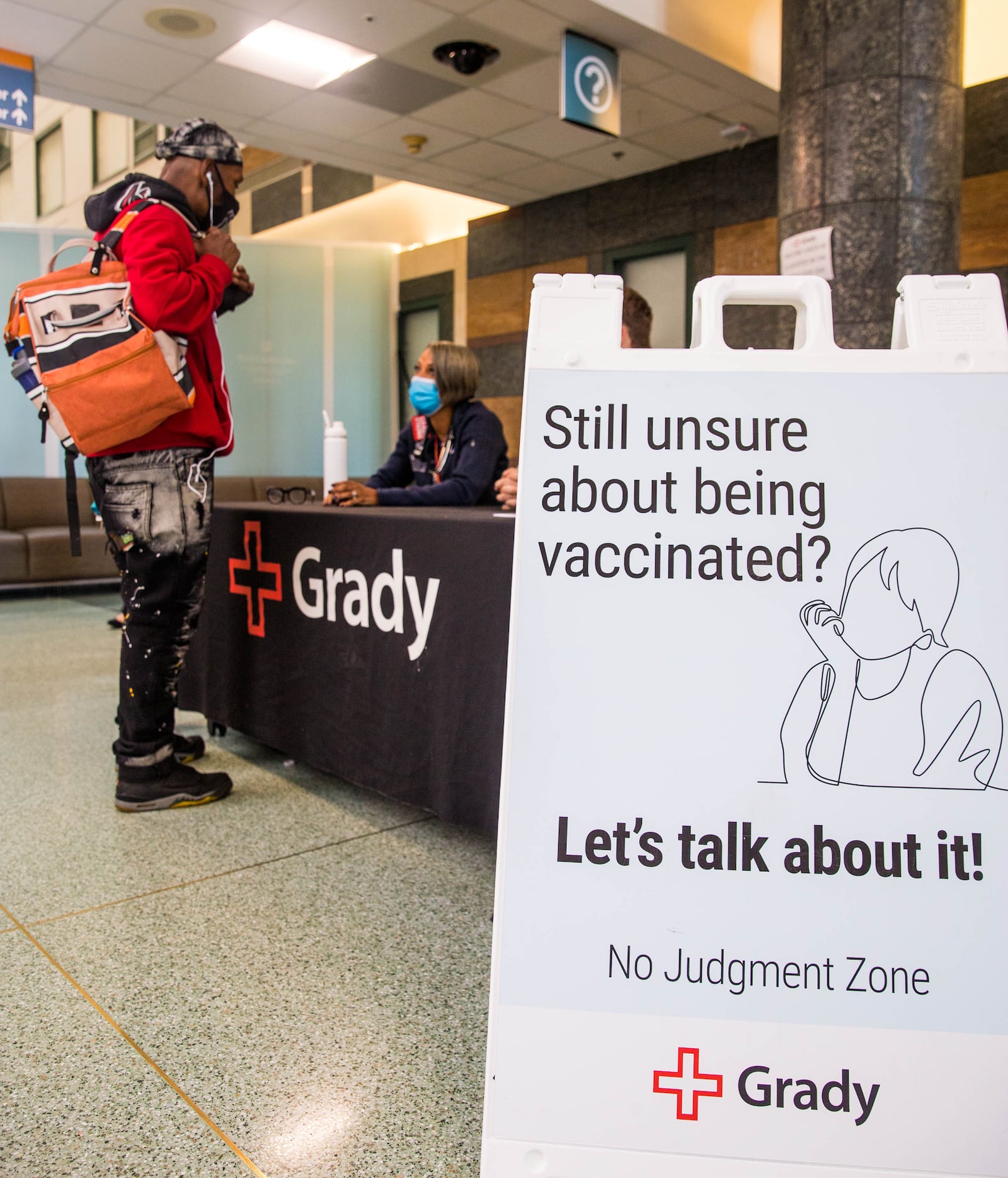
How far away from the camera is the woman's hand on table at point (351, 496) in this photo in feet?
7.99

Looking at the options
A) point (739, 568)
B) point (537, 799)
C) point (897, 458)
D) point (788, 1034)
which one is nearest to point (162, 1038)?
point (537, 799)

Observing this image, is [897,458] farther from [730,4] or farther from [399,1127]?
[730,4]

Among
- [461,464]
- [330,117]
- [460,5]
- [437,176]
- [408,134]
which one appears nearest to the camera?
[461,464]

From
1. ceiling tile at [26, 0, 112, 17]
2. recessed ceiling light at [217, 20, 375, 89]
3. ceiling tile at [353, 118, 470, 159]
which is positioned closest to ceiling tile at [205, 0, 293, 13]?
recessed ceiling light at [217, 20, 375, 89]

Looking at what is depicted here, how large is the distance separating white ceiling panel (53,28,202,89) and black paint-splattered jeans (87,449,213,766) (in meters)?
3.76

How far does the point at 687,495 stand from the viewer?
0.90 metres

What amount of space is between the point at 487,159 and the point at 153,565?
5.33 metres

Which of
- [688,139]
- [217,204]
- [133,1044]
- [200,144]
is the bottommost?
[133,1044]

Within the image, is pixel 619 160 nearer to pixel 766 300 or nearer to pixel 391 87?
pixel 391 87

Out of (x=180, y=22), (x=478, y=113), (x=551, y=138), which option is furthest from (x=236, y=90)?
(x=551, y=138)

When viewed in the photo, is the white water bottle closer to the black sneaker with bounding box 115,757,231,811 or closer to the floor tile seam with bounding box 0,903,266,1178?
the black sneaker with bounding box 115,757,231,811

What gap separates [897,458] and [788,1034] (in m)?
0.54

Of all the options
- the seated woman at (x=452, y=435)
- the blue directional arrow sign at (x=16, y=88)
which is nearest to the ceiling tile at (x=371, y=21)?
the blue directional arrow sign at (x=16, y=88)

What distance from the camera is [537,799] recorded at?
34.4 inches
